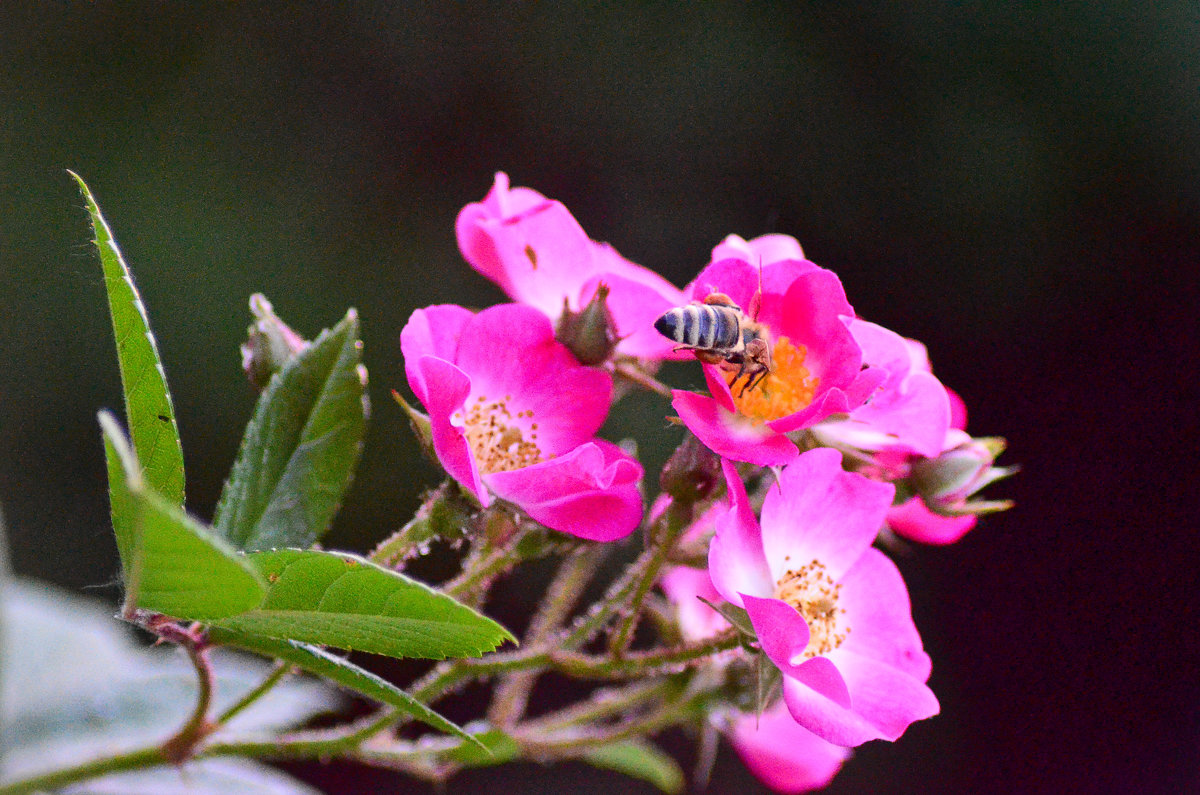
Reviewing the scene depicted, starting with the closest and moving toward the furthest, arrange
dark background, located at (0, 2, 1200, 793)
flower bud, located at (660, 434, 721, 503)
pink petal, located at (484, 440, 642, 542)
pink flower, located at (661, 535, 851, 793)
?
pink petal, located at (484, 440, 642, 542)
flower bud, located at (660, 434, 721, 503)
pink flower, located at (661, 535, 851, 793)
dark background, located at (0, 2, 1200, 793)

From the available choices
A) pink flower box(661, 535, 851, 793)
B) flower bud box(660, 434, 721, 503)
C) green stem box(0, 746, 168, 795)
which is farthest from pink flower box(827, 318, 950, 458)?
green stem box(0, 746, 168, 795)

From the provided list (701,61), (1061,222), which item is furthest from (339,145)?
(1061,222)

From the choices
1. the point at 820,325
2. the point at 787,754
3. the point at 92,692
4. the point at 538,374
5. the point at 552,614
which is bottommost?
the point at 92,692

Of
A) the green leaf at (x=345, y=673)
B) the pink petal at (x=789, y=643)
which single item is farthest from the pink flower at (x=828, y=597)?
the green leaf at (x=345, y=673)

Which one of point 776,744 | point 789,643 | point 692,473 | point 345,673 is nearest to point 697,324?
point 692,473

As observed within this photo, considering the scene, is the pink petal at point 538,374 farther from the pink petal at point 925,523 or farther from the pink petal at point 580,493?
the pink petal at point 925,523

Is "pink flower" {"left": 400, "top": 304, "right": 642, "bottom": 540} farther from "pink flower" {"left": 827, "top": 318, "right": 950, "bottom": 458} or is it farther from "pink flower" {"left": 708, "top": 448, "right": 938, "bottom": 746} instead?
"pink flower" {"left": 827, "top": 318, "right": 950, "bottom": 458}

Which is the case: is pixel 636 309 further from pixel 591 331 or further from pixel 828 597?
pixel 828 597
